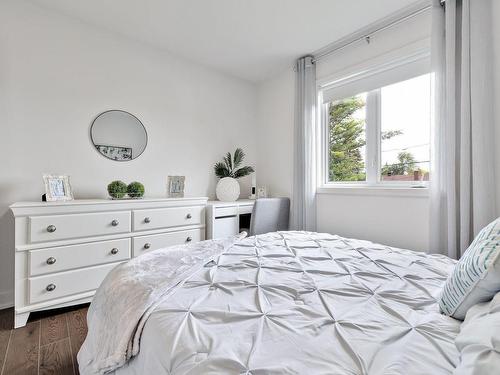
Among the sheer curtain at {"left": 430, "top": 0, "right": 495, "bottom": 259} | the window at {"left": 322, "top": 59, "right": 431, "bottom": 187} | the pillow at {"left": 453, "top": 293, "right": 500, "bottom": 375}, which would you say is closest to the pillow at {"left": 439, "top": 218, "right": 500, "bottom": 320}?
the pillow at {"left": 453, "top": 293, "right": 500, "bottom": 375}

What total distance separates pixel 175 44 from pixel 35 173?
1.86 m

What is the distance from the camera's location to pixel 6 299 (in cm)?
216

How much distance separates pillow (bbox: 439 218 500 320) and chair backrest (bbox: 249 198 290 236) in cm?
197

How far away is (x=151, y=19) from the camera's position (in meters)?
2.39

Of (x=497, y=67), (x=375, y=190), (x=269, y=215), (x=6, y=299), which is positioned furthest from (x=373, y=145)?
(x=6, y=299)

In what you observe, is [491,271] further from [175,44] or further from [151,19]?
[175,44]

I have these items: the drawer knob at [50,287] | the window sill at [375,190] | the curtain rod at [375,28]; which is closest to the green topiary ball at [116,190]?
the drawer knob at [50,287]

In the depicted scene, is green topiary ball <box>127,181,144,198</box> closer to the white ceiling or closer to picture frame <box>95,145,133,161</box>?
picture frame <box>95,145,133,161</box>

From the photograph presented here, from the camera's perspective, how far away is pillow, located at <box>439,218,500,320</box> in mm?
719

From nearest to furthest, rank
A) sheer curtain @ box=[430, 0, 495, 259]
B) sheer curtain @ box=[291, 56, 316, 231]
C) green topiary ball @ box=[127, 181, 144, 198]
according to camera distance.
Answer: sheer curtain @ box=[430, 0, 495, 259] → green topiary ball @ box=[127, 181, 144, 198] → sheer curtain @ box=[291, 56, 316, 231]

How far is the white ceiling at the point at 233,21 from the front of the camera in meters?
2.19

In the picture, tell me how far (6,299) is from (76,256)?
2.58 feet

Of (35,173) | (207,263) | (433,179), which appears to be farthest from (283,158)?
(35,173)

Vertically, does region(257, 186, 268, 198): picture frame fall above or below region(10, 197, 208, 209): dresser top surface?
above
